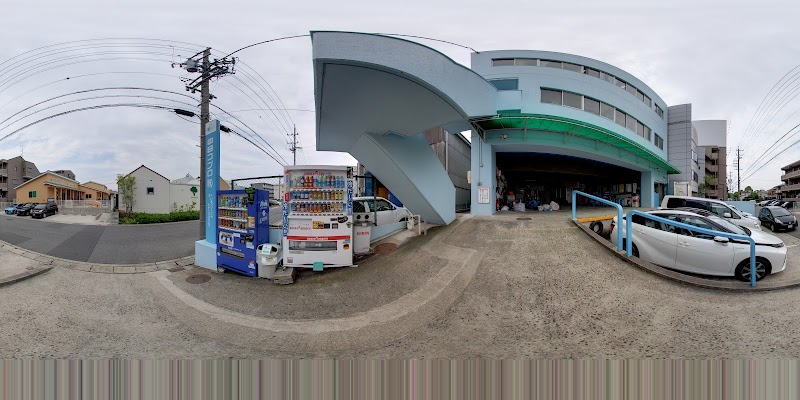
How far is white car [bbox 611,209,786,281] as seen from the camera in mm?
5652

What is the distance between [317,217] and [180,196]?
28.0 meters

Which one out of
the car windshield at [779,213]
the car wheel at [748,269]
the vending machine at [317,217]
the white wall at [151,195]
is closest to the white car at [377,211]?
the vending machine at [317,217]

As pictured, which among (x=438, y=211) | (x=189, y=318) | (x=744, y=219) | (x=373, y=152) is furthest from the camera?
(x=744, y=219)

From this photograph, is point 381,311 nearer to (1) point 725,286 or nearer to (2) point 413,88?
(2) point 413,88

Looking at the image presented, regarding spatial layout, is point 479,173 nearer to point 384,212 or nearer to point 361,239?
point 384,212

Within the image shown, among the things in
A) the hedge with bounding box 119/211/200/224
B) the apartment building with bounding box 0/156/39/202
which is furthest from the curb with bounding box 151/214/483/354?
the apartment building with bounding box 0/156/39/202

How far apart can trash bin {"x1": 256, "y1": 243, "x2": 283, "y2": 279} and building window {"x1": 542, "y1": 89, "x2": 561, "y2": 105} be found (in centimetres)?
1212

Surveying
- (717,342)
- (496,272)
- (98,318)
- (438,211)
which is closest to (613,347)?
(717,342)

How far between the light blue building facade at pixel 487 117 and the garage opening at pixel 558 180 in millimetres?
89

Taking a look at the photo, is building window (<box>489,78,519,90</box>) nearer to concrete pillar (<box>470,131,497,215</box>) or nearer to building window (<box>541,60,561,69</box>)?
building window (<box>541,60,561,69</box>)

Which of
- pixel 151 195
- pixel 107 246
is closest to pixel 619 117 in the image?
pixel 107 246

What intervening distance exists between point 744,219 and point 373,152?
1344cm

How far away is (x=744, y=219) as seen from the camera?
10.9 meters

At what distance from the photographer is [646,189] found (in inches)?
741
